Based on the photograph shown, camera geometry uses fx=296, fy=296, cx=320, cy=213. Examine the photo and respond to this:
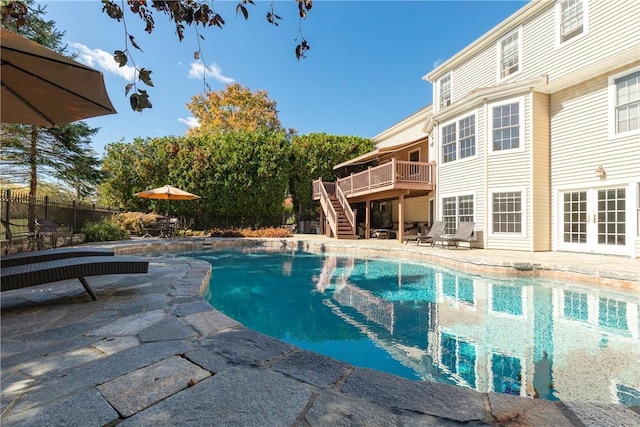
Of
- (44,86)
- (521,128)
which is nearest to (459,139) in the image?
(521,128)

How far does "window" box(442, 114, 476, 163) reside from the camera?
37.1 feet

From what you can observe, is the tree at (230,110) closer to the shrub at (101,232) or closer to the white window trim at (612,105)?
the shrub at (101,232)

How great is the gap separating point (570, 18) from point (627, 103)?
362 centimetres

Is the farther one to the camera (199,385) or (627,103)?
(627,103)

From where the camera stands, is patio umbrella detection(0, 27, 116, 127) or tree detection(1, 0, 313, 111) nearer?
tree detection(1, 0, 313, 111)

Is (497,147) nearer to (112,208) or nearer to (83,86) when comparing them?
(83,86)

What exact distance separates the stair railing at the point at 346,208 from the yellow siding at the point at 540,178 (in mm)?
7520

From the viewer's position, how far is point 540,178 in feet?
32.5

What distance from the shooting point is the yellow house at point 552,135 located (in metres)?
8.16

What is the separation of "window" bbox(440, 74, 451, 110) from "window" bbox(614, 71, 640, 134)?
21.1 ft

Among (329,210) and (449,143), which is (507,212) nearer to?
(449,143)

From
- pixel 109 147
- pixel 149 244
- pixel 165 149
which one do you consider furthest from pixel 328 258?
pixel 109 147

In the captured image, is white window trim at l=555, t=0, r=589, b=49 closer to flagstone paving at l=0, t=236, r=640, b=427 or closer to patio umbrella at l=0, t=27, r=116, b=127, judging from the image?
flagstone paving at l=0, t=236, r=640, b=427

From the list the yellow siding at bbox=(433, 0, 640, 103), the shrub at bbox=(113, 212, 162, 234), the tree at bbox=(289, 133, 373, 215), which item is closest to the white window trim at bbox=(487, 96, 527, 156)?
the yellow siding at bbox=(433, 0, 640, 103)
